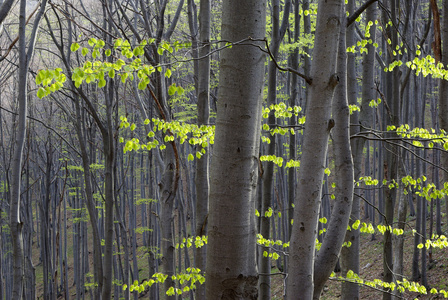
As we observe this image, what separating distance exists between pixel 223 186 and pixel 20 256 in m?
2.34

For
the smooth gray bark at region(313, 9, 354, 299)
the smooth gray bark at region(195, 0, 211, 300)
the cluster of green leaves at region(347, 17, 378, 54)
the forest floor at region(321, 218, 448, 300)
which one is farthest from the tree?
the forest floor at region(321, 218, 448, 300)

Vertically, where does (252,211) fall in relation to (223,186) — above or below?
below

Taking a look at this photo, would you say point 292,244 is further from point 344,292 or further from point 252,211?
point 344,292

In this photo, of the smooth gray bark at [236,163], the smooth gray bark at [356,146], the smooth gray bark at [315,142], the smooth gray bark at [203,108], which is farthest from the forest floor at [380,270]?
the smooth gray bark at [236,163]

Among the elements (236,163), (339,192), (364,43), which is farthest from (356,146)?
(236,163)

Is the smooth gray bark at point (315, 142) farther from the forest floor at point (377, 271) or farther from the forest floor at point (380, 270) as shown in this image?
the forest floor at point (380, 270)

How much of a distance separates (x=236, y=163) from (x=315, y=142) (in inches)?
22.9

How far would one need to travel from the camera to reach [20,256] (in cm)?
314

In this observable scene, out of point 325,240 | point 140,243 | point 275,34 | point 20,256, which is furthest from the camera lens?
point 140,243

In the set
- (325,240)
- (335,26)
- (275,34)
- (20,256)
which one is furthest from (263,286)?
(335,26)

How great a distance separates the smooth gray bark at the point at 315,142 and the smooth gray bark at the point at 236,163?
381mm

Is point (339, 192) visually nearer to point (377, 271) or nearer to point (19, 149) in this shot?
point (19, 149)

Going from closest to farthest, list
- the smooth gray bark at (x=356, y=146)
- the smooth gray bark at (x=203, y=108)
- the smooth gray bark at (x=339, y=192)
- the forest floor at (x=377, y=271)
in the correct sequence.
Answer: the smooth gray bark at (x=339, y=192) < the smooth gray bark at (x=356, y=146) < the smooth gray bark at (x=203, y=108) < the forest floor at (x=377, y=271)

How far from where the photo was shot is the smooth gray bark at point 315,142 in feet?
6.95
